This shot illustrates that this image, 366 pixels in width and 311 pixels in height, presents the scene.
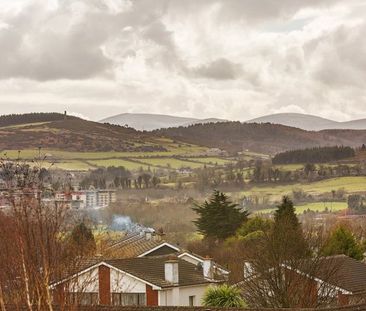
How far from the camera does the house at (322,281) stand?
3772 cm

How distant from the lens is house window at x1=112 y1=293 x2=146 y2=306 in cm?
4219

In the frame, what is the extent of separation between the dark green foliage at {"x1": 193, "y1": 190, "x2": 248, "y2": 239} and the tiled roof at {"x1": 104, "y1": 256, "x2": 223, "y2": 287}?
43.5 meters

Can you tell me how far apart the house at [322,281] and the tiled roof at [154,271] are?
3660 millimetres

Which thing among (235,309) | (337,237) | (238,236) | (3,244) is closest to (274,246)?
(235,309)

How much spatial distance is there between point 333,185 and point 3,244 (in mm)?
174583

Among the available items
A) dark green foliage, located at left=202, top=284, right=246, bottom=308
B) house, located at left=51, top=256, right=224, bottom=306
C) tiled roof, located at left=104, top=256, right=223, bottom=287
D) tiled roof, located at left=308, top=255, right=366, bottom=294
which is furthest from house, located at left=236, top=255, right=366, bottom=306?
tiled roof, located at left=104, top=256, right=223, bottom=287

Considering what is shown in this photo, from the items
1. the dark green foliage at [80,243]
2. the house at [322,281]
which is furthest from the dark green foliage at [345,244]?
the house at [322,281]

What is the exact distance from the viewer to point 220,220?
9131cm

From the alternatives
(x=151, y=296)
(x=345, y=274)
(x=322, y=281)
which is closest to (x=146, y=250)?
(x=151, y=296)

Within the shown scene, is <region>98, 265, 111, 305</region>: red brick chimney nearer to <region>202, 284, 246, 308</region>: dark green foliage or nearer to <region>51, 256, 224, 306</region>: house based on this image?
<region>51, 256, 224, 306</region>: house

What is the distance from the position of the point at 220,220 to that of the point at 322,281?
5267 cm

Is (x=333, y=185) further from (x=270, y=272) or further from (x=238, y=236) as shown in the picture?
(x=270, y=272)

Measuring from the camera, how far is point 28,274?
20656 millimetres

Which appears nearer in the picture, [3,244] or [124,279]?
[3,244]
